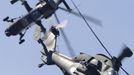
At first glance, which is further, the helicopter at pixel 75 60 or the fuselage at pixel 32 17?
the fuselage at pixel 32 17

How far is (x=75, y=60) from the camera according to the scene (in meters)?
45.0

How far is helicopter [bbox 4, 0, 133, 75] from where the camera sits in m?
41.3

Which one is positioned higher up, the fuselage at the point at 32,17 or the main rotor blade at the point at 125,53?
the fuselage at the point at 32,17

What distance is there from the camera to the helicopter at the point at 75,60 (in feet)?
135

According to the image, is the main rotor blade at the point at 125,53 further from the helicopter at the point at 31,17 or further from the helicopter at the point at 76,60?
the helicopter at the point at 31,17

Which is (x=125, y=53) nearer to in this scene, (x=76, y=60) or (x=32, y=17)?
(x=76, y=60)

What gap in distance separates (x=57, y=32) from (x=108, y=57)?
32.5 feet

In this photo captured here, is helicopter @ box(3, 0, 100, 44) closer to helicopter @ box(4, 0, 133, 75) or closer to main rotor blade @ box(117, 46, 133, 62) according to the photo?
helicopter @ box(4, 0, 133, 75)

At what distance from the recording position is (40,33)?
52.0m

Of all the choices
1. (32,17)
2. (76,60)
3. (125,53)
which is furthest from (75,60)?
(32,17)

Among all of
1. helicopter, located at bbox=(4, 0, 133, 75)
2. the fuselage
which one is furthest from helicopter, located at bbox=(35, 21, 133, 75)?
the fuselage

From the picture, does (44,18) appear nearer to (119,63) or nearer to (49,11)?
(49,11)

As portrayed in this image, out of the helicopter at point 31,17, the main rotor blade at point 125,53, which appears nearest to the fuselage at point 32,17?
the helicopter at point 31,17

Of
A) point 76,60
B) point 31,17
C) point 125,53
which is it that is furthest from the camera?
point 31,17
